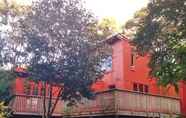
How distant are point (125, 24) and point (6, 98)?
12.4 metres

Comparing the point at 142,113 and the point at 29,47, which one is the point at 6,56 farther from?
the point at 142,113

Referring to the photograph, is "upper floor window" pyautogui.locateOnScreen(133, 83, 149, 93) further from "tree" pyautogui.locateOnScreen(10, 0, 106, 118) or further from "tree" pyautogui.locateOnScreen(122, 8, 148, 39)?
"tree" pyautogui.locateOnScreen(10, 0, 106, 118)

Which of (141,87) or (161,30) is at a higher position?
(161,30)

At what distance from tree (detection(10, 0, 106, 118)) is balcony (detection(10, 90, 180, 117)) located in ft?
8.35

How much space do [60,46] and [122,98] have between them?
5914mm

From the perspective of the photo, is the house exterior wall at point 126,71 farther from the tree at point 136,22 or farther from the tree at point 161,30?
the tree at point 161,30

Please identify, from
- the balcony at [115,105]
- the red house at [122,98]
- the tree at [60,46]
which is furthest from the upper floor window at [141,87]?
the tree at [60,46]

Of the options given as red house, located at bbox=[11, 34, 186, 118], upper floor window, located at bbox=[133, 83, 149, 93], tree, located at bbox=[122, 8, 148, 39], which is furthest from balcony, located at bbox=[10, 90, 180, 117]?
upper floor window, located at bbox=[133, 83, 149, 93]

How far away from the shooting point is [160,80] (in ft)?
44.2

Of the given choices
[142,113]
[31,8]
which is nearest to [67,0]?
[31,8]

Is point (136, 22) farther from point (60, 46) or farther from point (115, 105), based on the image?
point (115, 105)

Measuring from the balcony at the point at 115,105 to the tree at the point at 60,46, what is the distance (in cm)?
254

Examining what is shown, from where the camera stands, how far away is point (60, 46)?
21.1 metres

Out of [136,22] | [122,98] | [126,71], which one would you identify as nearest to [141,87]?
[126,71]
